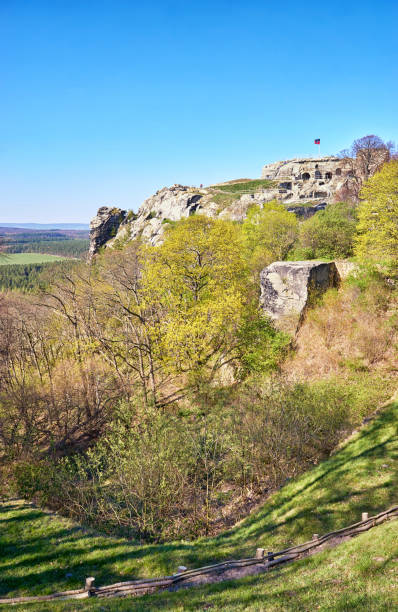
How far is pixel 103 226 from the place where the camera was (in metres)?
114

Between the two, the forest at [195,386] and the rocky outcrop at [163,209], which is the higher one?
the rocky outcrop at [163,209]

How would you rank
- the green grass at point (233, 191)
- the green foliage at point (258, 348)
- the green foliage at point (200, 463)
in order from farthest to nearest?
the green grass at point (233, 191) → the green foliage at point (258, 348) → the green foliage at point (200, 463)

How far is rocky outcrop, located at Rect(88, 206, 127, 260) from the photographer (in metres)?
112

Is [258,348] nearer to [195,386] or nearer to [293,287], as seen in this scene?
[195,386]

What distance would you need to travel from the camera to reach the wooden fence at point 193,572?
707 centimetres

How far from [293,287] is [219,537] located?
48.6ft

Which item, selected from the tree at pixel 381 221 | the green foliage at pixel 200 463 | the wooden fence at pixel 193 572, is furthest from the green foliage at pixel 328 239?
the wooden fence at pixel 193 572

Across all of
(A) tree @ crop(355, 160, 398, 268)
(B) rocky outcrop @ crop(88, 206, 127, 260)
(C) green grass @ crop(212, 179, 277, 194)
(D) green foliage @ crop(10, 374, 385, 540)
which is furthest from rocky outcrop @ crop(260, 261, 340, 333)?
(B) rocky outcrop @ crop(88, 206, 127, 260)

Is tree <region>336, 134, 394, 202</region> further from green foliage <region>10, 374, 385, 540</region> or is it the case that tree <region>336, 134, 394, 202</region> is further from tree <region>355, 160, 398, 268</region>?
green foliage <region>10, 374, 385, 540</region>

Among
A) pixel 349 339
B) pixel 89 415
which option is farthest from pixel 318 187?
pixel 89 415

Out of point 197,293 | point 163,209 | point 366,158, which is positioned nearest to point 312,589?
point 197,293

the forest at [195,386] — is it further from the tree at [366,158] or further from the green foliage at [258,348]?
the tree at [366,158]

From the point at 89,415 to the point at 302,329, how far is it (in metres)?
12.9

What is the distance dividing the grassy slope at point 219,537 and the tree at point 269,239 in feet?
63.0
